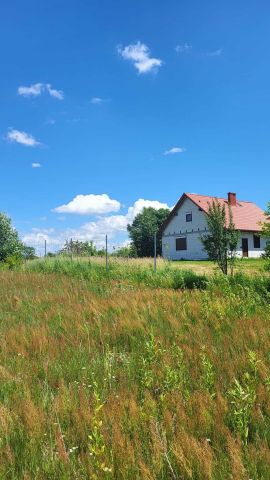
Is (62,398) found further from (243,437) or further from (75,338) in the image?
(75,338)

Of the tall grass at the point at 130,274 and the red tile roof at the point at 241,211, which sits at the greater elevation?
the red tile roof at the point at 241,211

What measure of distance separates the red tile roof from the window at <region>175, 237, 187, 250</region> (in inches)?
123

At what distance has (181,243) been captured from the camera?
151ft

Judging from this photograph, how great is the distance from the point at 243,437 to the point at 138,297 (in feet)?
17.1

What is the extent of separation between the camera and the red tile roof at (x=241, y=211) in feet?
140

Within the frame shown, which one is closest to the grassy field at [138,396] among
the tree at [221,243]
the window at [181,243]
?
the tree at [221,243]

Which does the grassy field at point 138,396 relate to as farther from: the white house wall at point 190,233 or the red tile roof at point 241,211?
the red tile roof at point 241,211

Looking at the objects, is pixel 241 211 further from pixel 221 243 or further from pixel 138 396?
pixel 138 396

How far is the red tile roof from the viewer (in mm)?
42719

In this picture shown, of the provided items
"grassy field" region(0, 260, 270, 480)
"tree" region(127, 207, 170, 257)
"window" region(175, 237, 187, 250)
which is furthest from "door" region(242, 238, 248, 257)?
"grassy field" region(0, 260, 270, 480)

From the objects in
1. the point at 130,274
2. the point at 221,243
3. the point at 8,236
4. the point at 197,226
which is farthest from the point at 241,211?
the point at 130,274

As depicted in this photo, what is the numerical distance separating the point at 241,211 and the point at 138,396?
44114mm

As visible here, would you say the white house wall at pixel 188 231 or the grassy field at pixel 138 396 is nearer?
the grassy field at pixel 138 396

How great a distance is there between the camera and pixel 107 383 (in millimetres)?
3707
